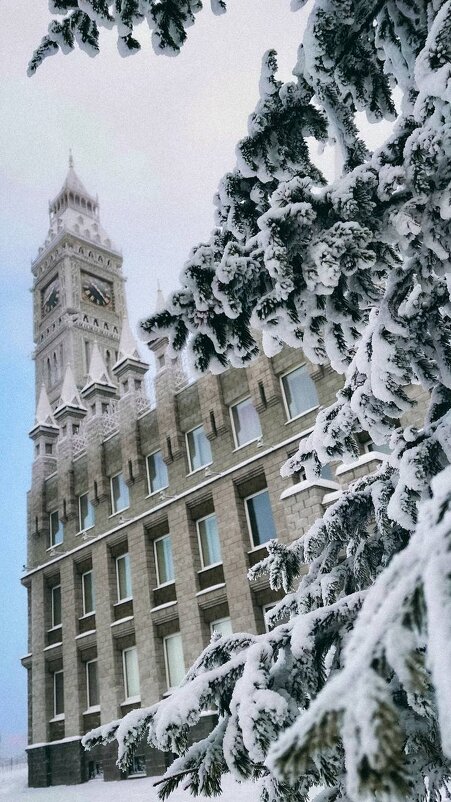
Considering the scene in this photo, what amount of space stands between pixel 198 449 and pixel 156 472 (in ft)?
7.80

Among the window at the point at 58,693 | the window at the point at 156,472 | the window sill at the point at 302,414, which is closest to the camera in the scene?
the window sill at the point at 302,414

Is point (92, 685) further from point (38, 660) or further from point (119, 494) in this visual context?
point (119, 494)

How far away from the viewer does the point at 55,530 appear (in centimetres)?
2597

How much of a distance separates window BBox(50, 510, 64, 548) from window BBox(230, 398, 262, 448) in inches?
441

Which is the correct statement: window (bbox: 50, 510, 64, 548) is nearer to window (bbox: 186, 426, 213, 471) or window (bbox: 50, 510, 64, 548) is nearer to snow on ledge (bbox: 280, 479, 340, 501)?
window (bbox: 186, 426, 213, 471)

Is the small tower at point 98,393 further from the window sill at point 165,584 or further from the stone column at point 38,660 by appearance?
the window sill at point 165,584

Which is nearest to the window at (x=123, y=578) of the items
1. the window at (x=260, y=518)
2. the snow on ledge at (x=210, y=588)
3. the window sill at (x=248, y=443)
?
the snow on ledge at (x=210, y=588)

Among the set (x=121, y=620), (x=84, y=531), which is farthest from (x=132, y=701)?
(x=84, y=531)

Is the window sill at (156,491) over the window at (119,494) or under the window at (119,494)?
under

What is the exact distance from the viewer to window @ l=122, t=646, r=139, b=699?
19548 millimetres

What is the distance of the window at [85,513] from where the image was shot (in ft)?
78.2

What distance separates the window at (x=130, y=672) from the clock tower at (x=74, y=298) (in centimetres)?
3900

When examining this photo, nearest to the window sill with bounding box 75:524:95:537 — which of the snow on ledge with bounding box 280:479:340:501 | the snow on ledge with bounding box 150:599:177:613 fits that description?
the snow on ledge with bounding box 150:599:177:613

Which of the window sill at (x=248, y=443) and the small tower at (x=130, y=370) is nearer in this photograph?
the window sill at (x=248, y=443)
